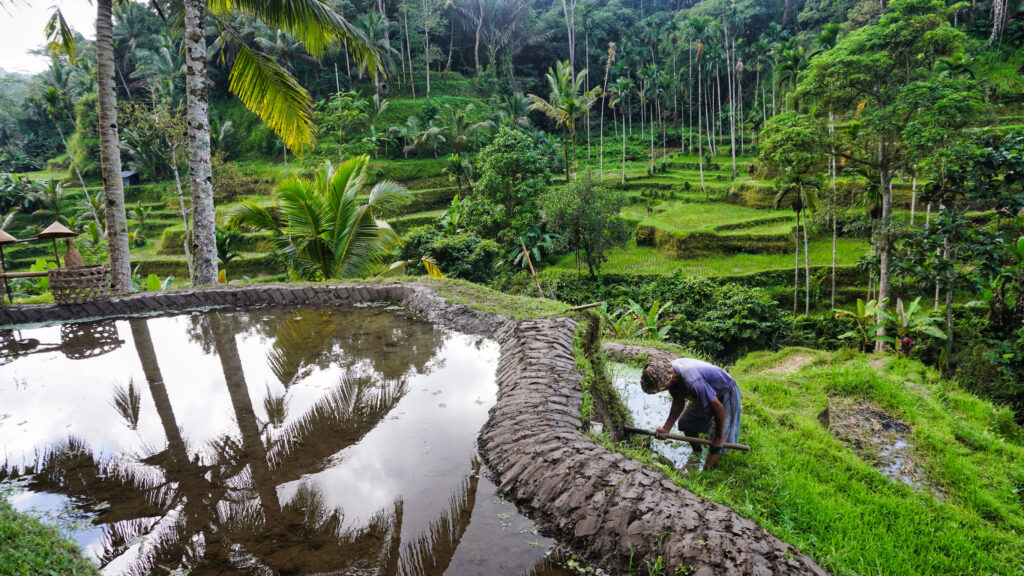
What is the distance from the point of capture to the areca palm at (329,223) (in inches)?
336

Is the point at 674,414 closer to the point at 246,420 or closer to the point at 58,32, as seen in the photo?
the point at 246,420

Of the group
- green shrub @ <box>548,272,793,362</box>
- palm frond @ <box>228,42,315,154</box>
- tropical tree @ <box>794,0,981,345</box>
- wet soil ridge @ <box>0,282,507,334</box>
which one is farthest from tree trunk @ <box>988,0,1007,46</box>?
palm frond @ <box>228,42,315,154</box>

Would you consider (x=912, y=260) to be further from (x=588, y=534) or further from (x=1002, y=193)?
(x=588, y=534)

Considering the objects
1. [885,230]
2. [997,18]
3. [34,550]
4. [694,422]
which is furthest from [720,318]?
[997,18]

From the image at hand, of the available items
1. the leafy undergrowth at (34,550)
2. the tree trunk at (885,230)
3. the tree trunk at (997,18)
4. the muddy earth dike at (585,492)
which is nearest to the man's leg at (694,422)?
the muddy earth dike at (585,492)

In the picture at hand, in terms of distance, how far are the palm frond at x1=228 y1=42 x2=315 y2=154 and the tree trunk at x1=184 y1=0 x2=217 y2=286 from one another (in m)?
0.58

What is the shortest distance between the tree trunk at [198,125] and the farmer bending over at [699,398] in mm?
7444

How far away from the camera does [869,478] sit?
Result: 4.21 metres

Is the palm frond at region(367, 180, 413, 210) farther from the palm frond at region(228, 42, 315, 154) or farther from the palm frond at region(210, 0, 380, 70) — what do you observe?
the palm frond at region(210, 0, 380, 70)

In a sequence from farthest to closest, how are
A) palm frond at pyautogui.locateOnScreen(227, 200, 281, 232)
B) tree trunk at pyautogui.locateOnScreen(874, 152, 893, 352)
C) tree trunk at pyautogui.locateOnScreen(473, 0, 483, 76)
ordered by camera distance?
1. tree trunk at pyautogui.locateOnScreen(473, 0, 483, 76)
2. tree trunk at pyautogui.locateOnScreen(874, 152, 893, 352)
3. palm frond at pyautogui.locateOnScreen(227, 200, 281, 232)

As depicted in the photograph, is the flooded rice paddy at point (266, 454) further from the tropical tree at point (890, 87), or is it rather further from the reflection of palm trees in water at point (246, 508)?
the tropical tree at point (890, 87)

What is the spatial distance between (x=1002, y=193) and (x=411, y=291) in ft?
30.4

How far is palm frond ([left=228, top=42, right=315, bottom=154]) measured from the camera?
7609 mm

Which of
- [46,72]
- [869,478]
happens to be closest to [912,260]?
[869,478]
